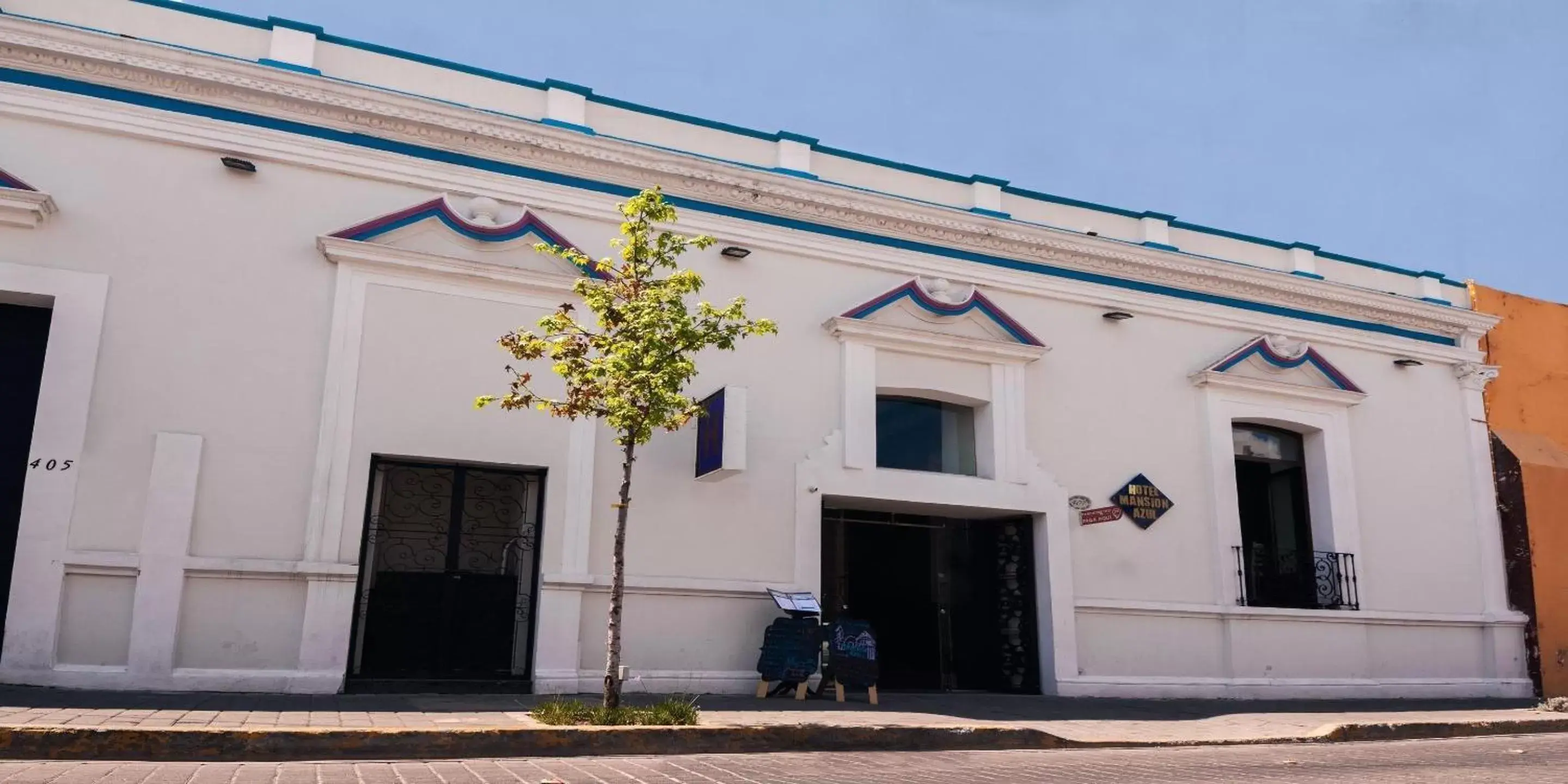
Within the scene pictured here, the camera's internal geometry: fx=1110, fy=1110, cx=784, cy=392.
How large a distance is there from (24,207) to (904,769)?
887 centimetres

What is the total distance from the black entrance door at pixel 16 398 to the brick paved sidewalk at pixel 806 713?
5.70ft

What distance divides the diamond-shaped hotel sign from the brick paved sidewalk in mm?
2167

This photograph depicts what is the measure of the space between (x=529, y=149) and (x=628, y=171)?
107 cm

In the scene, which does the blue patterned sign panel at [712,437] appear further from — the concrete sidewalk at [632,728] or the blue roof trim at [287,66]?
the blue roof trim at [287,66]

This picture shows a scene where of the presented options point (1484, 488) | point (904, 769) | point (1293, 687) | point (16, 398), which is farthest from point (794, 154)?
point (1484, 488)

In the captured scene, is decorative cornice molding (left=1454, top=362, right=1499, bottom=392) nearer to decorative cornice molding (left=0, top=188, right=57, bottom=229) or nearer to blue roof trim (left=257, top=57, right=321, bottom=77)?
blue roof trim (left=257, top=57, right=321, bottom=77)

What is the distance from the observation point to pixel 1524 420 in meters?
16.4

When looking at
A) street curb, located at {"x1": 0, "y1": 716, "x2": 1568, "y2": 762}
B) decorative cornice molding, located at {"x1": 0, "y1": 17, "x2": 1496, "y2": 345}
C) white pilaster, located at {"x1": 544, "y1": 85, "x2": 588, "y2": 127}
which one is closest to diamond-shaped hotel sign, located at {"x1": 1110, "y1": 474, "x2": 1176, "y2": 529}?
decorative cornice molding, located at {"x1": 0, "y1": 17, "x2": 1496, "y2": 345}

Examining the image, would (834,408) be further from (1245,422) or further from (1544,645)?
(1544,645)

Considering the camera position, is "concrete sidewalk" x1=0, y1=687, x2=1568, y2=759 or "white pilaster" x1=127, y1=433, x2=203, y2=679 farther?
"white pilaster" x1=127, y1=433, x2=203, y2=679

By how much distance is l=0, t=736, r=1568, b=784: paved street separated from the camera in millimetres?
5988

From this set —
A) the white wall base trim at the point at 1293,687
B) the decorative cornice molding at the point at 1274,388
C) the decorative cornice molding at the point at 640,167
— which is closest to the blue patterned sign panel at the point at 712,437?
the decorative cornice molding at the point at 640,167

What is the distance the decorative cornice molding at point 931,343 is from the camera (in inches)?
497

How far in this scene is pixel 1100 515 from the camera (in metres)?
13.0
